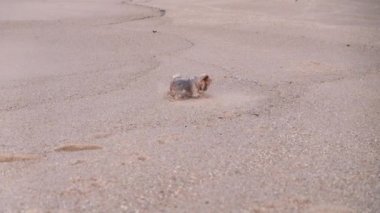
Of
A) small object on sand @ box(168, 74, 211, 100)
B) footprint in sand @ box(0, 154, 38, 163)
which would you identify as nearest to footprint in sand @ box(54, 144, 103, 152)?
footprint in sand @ box(0, 154, 38, 163)

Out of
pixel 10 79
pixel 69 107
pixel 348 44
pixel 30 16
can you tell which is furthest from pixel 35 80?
pixel 30 16

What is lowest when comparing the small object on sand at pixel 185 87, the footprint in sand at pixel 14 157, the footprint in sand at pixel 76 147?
the footprint in sand at pixel 14 157

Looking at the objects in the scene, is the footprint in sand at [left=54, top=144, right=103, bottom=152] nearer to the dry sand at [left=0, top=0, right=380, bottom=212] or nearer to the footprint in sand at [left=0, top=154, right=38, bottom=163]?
the dry sand at [left=0, top=0, right=380, bottom=212]

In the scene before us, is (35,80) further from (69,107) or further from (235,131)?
(235,131)

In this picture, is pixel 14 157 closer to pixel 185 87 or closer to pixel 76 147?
pixel 76 147

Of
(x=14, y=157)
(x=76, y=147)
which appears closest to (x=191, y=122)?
(x=76, y=147)

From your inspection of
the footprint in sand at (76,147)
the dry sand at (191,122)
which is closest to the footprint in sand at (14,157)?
the dry sand at (191,122)

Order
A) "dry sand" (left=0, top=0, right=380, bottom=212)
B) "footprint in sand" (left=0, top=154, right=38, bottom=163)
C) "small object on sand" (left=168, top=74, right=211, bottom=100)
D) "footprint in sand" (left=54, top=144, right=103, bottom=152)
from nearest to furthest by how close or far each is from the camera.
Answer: "dry sand" (left=0, top=0, right=380, bottom=212), "footprint in sand" (left=0, top=154, right=38, bottom=163), "footprint in sand" (left=54, top=144, right=103, bottom=152), "small object on sand" (left=168, top=74, right=211, bottom=100)

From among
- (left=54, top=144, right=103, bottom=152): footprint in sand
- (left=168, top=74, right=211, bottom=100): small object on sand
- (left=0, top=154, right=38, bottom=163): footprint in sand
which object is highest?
(left=168, top=74, right=211, bottom=100): small object on sand

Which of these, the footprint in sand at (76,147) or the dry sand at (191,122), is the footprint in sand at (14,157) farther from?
the footprint in sand at (76,147)
